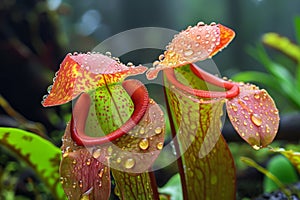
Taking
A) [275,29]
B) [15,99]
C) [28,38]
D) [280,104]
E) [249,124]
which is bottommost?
[280,104]

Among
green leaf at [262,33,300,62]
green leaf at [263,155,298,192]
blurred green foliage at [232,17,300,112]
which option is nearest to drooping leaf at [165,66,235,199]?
green leaf at [263,155,298,192]

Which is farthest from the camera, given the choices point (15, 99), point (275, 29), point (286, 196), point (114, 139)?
point (275, 29)

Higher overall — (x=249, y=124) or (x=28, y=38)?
(x=249, y=124)

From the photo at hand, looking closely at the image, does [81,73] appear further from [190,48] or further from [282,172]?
[282,172]

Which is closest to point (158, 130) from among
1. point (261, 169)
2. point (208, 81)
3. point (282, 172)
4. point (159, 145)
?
point (159, 145)

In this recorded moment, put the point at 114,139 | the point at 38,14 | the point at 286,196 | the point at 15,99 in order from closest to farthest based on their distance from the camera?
the point at 114,139 → the point at 286,196 → the point at 15,99 → the point at 38,14

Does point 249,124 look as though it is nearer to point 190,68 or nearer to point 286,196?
point 190,68

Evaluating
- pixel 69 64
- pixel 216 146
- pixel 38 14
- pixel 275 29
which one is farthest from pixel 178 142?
pixel 275 29
